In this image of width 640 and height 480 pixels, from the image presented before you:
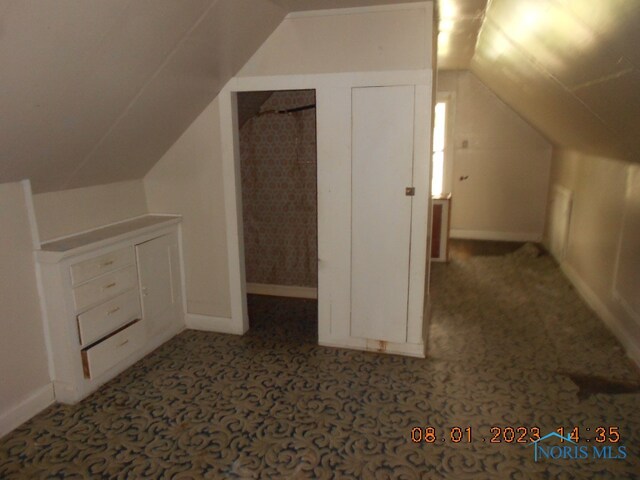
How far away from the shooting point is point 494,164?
243 inches

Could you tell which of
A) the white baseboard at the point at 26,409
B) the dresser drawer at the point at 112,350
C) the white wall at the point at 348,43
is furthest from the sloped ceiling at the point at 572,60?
the white baseboard at the point at 26,409

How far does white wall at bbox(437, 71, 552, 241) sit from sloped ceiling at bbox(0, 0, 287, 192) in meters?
3.90

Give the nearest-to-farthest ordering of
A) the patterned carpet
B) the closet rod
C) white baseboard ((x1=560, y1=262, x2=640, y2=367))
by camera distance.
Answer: the patterned carpet
white baseboard ((x1=560, y1=262, x2=640, y2=367))
the closet rod

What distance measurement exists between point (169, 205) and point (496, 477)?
271cm

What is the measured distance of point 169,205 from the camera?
11.4 ft

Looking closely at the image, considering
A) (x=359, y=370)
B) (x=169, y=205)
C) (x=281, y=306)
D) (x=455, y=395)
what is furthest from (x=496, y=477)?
(x=169, y=205)

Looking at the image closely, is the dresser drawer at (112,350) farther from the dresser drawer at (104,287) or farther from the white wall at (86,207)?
the white wall at (86,207)

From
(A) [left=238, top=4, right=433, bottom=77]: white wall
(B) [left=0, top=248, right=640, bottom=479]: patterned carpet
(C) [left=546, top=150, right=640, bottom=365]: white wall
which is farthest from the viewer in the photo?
(C) [left=546, top=150, right=640, bottom=365]: white wall

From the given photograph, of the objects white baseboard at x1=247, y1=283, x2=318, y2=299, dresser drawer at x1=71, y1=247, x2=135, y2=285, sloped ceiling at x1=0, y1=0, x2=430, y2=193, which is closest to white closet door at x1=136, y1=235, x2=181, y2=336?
dresser drawer at x1=71, y1=247, x2=135, y2=285

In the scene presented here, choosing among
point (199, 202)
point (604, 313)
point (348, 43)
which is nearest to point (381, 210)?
point (348, 43)

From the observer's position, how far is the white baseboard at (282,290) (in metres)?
4.29

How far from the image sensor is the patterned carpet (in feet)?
6.92

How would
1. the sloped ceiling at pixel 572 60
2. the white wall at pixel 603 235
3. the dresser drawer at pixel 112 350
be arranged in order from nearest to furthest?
the sloped ceiling at pixel 572 60
the dresser drawer at pixel 112 350
the white wall at pixel 603 235

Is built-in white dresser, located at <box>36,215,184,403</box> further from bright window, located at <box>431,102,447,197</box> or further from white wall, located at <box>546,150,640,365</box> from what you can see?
bright window, located at <box>431,102,447,197</box>
